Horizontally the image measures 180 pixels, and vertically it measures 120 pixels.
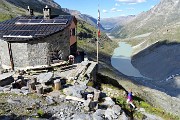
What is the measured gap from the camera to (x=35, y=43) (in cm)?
3447

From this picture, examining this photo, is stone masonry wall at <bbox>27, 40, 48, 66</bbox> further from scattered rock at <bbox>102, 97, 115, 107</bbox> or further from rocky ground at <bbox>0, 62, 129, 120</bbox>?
scattered rock at <bbox>102, 97, 115, 107</bbox>

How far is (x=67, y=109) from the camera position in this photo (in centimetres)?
2078

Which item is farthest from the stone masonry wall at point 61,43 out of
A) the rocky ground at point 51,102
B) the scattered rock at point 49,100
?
the scattered rock at point 49,100

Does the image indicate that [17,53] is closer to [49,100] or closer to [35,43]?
[35,43]

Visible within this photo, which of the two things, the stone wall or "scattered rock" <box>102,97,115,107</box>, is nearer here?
"scattered rock" <box>102,97,115,107</box>

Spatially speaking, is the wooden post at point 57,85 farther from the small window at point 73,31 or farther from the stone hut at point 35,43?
the small window at point 73,31

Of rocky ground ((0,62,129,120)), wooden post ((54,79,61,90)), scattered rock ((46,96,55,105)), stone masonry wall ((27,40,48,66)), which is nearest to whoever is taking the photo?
rocky ground ((0,62,129,120))

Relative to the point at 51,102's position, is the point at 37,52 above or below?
above

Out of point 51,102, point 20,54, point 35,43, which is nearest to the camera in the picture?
point 51,102

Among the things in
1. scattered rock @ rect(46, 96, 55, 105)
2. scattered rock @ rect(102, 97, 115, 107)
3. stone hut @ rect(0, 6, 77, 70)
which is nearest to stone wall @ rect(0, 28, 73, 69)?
stone hut @ rect(0, 6, 77, 70)

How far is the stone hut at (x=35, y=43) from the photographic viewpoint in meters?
34.6

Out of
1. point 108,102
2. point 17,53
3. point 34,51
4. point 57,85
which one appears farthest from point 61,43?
point 108,102

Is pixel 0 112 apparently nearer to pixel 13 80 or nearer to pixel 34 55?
pixel 13 80

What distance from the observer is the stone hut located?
34.6 metres
